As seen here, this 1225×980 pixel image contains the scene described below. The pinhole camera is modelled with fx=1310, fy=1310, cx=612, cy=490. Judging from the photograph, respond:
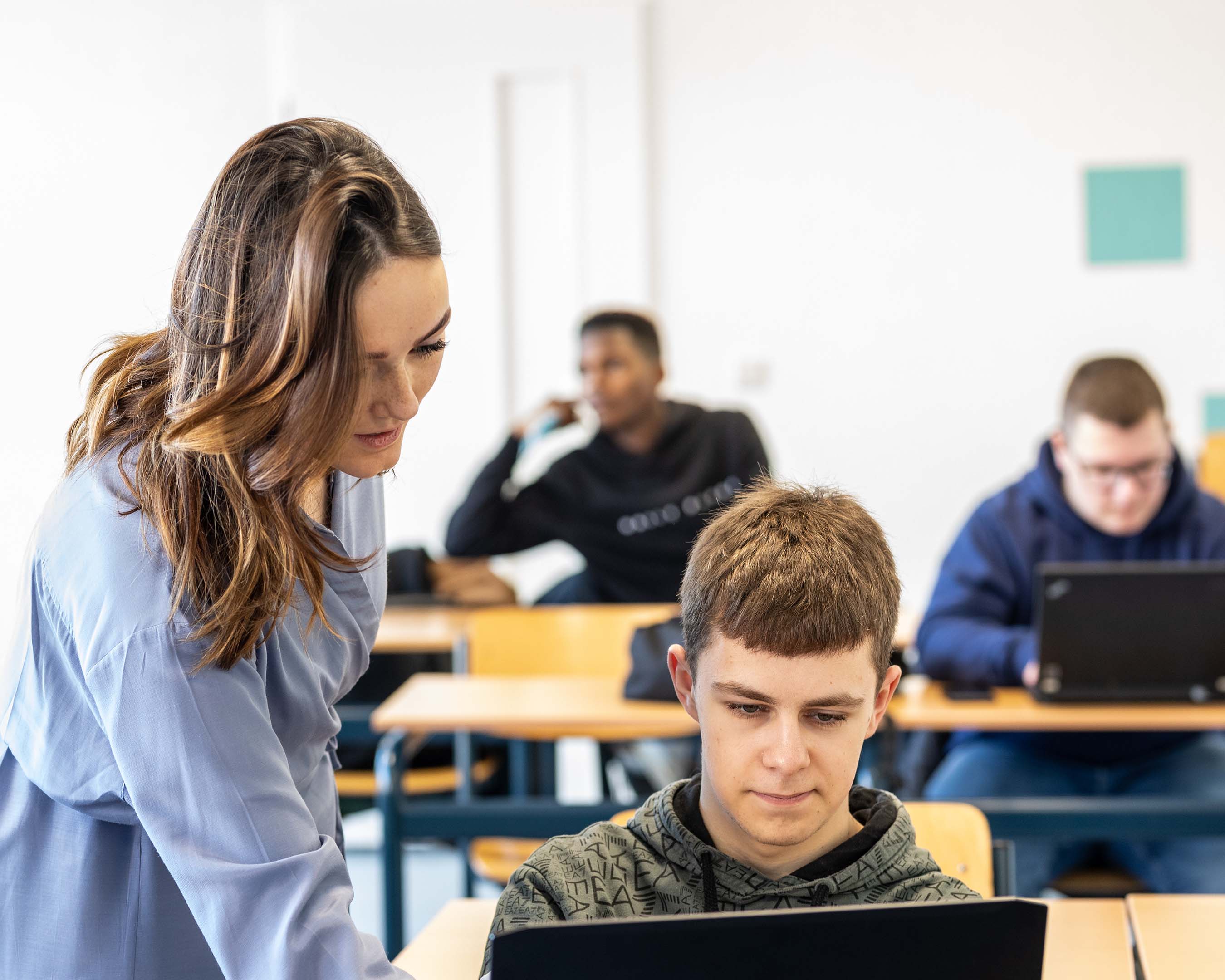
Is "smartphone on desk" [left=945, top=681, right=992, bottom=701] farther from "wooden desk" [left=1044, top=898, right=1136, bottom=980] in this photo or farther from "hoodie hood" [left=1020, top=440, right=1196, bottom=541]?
"wooden desk" [left=1044, top=898, right=1136, bottom=980]

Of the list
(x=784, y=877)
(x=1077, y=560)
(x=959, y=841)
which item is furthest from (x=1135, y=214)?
(x=784, y=877)

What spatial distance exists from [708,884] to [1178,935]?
0.58 m

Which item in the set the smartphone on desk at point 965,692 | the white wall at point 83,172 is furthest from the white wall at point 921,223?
the smartphone on desk at point 965,692

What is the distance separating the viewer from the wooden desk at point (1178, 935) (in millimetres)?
1324

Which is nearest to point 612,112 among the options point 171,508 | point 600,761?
point 600,761

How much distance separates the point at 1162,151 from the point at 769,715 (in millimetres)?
3956

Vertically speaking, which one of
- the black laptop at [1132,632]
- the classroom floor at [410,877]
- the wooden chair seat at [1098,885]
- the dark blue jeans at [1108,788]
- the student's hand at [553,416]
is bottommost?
the classroom floor at [410,877]

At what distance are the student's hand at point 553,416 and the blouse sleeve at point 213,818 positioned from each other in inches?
113

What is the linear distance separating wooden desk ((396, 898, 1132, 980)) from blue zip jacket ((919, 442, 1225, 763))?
96cm

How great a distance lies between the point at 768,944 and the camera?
31.9 inches

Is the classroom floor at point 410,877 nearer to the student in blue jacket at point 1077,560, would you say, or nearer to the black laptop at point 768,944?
the student in blue jacket at point 1077,560

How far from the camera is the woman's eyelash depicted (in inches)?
39.9

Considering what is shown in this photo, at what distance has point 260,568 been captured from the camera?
3.09 ft

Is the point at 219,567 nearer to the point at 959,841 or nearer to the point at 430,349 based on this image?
the point at 430,349
